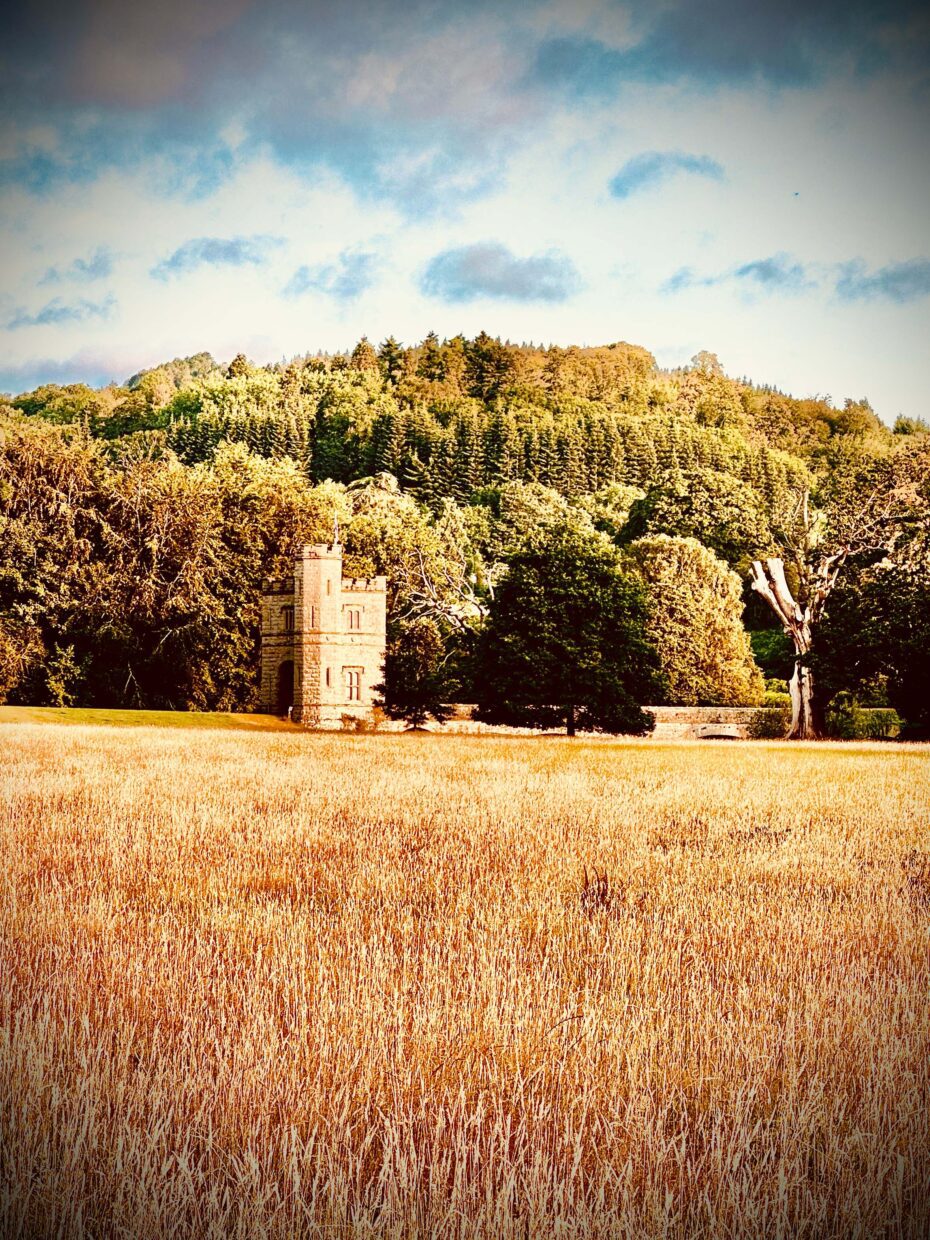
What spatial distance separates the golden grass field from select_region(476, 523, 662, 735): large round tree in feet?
113

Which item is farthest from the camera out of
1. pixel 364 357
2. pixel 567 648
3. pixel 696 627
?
pixel 364 357

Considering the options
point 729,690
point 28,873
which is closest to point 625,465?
point 729,690

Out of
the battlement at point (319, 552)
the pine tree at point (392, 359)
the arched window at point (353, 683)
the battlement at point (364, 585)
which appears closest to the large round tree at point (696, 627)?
the battlement at point (364, 585)

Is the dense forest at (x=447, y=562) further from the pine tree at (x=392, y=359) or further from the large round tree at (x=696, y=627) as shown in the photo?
the pine tree at (x=392, y=359)

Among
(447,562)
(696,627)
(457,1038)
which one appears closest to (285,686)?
(447,562)

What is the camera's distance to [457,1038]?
5.91 m

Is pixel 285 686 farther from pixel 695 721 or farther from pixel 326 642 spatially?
pixel 695 721

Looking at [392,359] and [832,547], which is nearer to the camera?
[832,547]

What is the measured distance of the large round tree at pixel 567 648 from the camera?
47312mm

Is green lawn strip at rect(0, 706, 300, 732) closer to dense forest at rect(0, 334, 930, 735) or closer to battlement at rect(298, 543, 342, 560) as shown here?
dense forest at rect(0, 334, 930, 735)

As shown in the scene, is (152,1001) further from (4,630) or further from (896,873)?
(4,630)

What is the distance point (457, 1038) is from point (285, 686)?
53.1 meters

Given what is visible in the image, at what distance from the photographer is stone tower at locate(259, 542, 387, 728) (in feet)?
184

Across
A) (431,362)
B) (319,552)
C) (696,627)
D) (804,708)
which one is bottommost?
(804,708)
